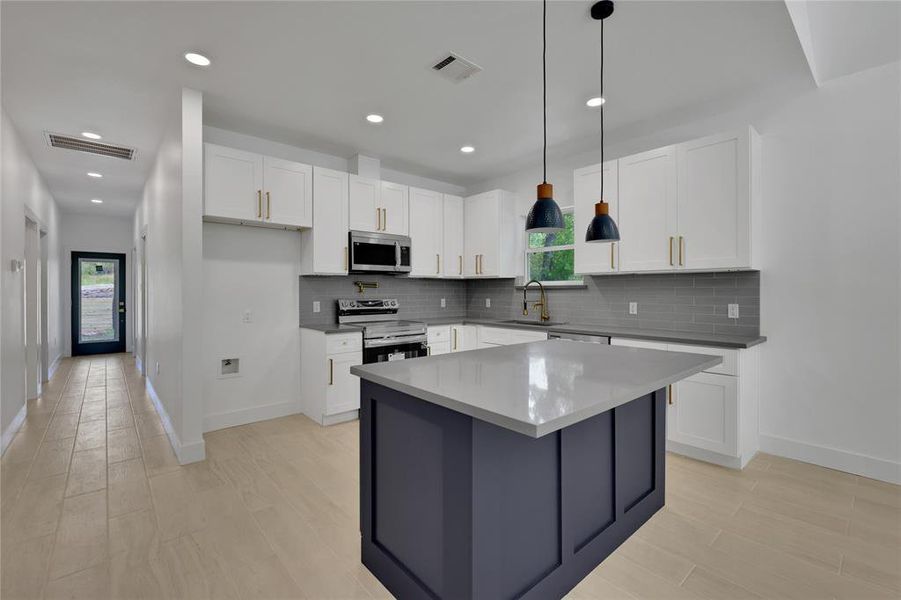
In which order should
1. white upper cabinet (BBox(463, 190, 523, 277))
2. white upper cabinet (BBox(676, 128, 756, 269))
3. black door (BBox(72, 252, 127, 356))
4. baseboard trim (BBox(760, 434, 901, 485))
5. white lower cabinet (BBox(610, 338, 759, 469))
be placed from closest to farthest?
baseboard trim (BBox(760, 434, 901, 485)) < white lower cabinet (BBox(610, 338, 759, 469)) < white upper cabinet (BBox(676, 128, 756, 269)) < white upper cabinet (BBox(463, 190, 523, 277)) < black door (BBox(72, 252, 127, 356))

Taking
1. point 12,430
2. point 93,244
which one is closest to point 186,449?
point 12,430

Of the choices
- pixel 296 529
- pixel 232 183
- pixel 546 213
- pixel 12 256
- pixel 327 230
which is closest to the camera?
pixel 546 213

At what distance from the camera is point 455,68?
2.72m

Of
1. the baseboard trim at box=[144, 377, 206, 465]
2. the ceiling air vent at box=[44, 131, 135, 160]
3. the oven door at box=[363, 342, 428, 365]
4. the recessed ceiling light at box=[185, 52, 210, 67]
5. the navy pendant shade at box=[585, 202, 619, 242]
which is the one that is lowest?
the baseboard trim at box=[144, 377, 206, 465]

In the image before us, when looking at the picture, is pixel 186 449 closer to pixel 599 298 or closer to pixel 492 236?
pixel 492 236

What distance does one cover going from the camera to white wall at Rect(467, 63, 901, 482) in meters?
2.72

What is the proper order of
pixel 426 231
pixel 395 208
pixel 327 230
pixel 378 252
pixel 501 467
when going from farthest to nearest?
1. pixel 426 231
2. pixel 395 208
3. pixel 378 252
4. pixel 327 230
5. pixel 501 467

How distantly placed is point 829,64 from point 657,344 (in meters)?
2.17

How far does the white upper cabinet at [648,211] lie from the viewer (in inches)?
132

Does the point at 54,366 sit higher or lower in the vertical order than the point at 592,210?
lower

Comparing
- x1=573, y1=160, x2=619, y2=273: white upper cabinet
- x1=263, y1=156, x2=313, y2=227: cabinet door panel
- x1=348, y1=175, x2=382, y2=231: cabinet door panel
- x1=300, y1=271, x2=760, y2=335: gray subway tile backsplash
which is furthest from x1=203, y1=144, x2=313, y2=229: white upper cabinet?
x1=573, y1=160, x2=619, y2=273: white upper cabinet

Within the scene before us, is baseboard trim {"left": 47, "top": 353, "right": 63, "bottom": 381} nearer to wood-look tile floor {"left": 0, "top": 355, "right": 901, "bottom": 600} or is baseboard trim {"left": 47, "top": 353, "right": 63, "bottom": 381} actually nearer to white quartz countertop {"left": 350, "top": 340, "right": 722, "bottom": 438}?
wood-look tile floor {"left": 0, "top": 355, "right": 901, "bottom": 600}

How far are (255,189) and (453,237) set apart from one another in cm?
230

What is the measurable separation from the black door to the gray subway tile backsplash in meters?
6.45
